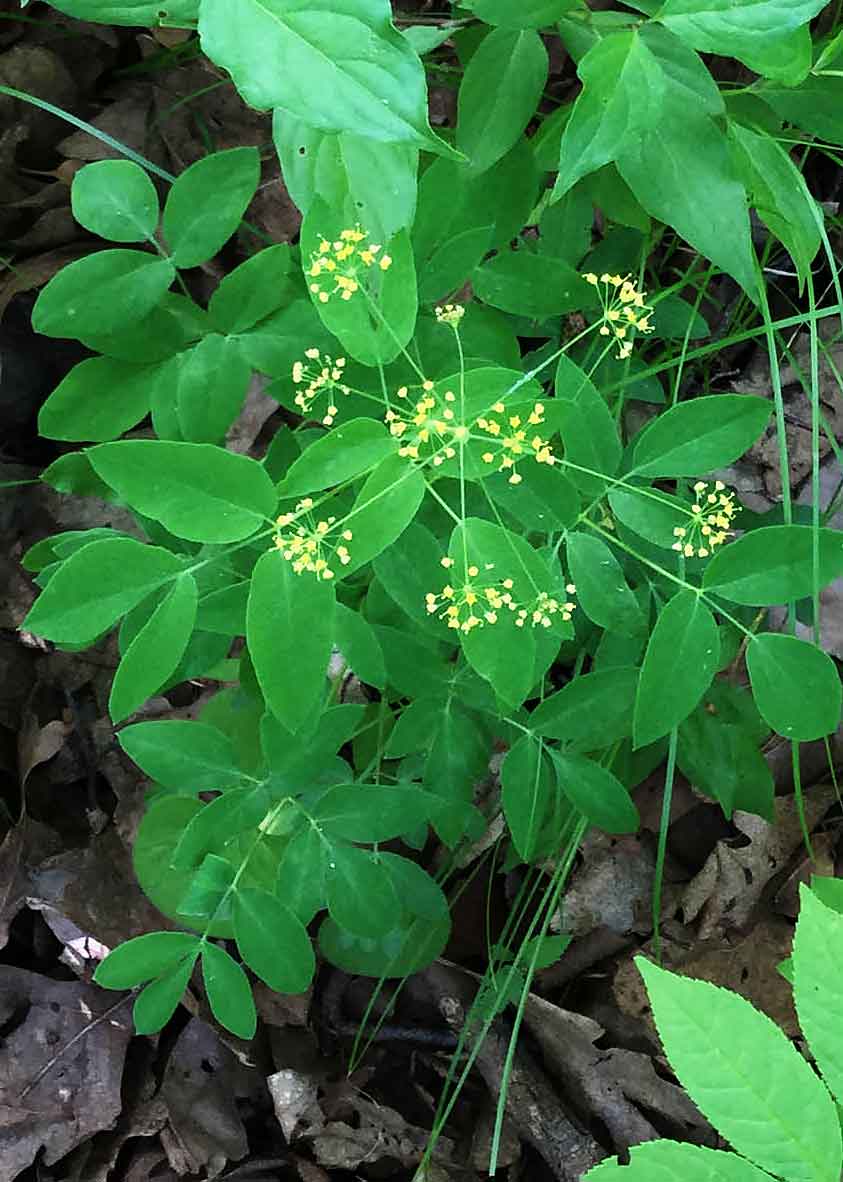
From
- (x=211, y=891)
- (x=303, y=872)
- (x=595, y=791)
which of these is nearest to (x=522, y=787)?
(x=595, y=791)

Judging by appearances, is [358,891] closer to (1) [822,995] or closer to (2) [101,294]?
(1) [822,995]

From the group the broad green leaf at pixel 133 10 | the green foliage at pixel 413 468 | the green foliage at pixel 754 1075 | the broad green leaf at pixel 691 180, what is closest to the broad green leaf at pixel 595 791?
the green foliage at pixel 413 468

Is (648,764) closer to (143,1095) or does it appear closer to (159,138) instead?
(143,1095)

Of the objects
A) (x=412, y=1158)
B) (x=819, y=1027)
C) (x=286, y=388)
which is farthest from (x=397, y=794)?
(x=412, y=1158)

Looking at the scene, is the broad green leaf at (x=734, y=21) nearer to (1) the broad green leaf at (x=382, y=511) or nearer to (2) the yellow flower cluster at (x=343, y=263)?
(2) the yellow flower cluster at (x=343, y=263)

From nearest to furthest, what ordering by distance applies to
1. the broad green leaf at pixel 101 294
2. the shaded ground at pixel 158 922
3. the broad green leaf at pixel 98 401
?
the broad green leaf at pixel 101 294, the broad green leaf at pixel 98 401, the shaded ground at pixel 158 922
